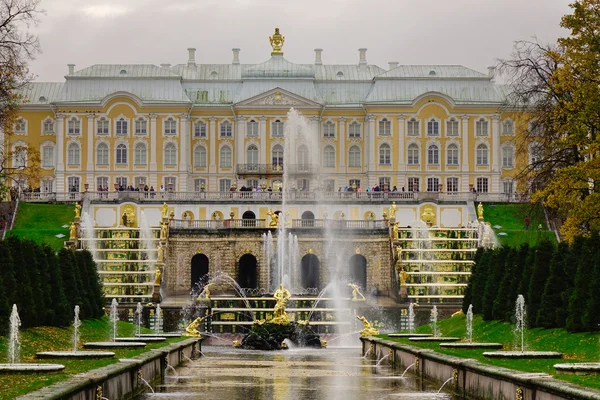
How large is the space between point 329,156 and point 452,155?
970 centimetres

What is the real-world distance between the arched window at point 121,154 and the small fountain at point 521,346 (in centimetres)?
7044

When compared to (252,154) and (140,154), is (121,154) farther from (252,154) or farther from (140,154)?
(252,154)

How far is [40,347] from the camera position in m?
28.9

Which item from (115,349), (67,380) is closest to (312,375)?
(115,349)

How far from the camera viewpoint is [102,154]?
334ft

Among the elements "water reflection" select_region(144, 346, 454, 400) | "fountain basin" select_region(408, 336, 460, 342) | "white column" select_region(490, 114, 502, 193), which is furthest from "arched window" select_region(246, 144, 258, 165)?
"fountain basin" select_region(408, 336, 460, 342)

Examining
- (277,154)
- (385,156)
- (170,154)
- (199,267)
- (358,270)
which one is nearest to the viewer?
(358,270)

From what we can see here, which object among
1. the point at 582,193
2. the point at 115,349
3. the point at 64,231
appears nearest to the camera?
the point at 115,349

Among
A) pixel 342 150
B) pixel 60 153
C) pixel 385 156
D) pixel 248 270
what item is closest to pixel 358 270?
pixel 248 270

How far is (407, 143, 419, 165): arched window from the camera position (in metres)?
103

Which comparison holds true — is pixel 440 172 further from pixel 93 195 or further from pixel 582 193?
pixel 582 193

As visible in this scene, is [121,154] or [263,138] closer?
[121,154]

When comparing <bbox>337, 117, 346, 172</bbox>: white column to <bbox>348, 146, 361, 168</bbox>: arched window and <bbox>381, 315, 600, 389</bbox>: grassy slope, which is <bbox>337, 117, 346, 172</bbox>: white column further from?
<bbox>381, 315, 600, 389</bbox>: grassy slope

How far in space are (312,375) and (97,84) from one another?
7698 centimetres
